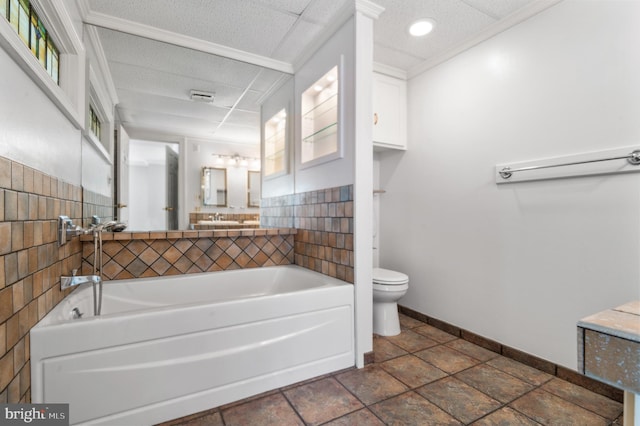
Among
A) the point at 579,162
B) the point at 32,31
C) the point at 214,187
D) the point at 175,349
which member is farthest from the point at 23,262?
the point at 579,162

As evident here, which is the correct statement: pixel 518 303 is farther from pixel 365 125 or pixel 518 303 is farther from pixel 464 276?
pixel 365 125

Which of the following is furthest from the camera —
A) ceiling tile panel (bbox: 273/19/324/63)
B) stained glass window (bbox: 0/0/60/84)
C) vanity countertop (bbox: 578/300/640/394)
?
ceiling tile panel (bbox: 273/19/324/63)

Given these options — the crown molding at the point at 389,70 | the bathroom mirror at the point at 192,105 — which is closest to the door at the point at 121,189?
the bathroom mirror at the point at 192,105

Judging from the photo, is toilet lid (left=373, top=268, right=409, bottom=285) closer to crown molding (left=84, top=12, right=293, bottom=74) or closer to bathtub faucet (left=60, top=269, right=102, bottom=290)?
bathtub faucet (left=60, top=269, right=102, bottom=290)

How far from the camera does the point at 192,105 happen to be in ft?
8.39

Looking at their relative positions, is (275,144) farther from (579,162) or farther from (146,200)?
(579,162)

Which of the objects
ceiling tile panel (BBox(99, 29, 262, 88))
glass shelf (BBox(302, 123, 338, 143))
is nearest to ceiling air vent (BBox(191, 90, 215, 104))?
ceiling tile panel (BBox(99, 29, 262, 88))

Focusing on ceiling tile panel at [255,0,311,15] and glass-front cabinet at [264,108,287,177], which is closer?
ceiling tile panel at [255,0,311,15]

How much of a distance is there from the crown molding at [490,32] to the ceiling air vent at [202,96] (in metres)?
1.81

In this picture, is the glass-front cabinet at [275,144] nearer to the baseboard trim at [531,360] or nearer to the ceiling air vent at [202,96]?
the ceiling air vent at [202,96]

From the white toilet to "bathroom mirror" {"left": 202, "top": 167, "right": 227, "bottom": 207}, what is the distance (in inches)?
57.5

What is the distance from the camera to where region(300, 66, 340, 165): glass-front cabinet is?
2.21m

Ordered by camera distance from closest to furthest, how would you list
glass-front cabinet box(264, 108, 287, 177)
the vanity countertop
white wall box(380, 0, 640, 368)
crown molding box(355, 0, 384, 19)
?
the vanity countertop
white wall box(380, 0, 640, 368)
crown molding box(355, 0, 384, 19)
glass-front cabinet box(264, 108, 287, 177)

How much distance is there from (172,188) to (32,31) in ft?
3.92
